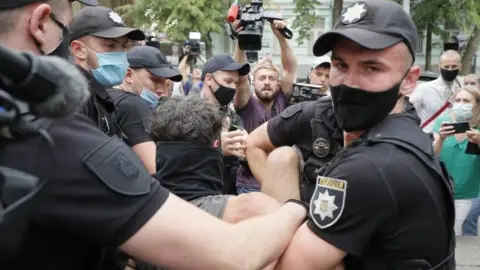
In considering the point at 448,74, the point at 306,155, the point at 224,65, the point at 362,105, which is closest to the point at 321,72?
the point at 224,65

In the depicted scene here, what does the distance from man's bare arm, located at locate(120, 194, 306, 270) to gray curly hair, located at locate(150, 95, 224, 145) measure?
949 mm

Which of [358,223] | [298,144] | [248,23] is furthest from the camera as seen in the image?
[248,23]

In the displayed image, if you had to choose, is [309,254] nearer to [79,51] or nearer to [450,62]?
[79,51]

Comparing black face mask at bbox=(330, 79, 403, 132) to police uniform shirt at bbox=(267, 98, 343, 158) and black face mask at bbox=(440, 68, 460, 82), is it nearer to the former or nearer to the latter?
police uniform shirt at bbox=(267, 98, 343, 158)

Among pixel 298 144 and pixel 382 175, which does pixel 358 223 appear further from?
pixel 298 144

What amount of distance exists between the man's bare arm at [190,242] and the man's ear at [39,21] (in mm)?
527

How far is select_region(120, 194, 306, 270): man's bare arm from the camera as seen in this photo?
143cm

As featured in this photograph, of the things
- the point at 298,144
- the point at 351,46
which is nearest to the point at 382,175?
the point at 351,46

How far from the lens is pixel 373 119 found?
203 cm

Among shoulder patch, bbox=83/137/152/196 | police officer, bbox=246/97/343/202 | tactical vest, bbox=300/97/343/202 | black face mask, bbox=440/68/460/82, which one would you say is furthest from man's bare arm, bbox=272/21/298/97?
shoulder patch, bbox=83/137/152/196

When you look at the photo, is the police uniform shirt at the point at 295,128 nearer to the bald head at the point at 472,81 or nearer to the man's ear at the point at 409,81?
the man's ear at the point at 409,81

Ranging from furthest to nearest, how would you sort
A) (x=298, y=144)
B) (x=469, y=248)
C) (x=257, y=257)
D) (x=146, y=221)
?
(x=469, y=248) → (x=298, y=144) → (x=257, y=257) → (x=146, y=221)

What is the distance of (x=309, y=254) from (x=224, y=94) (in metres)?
3.63

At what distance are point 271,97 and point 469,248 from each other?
2209 mm
